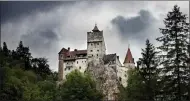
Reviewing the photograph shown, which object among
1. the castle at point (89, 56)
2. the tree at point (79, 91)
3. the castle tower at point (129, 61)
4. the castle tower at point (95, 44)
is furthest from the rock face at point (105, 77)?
the castle tower at point (129, 61)

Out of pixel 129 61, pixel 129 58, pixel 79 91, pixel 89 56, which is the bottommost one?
pixel 79 91

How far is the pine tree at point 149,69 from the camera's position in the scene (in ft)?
121

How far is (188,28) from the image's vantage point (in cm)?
3331

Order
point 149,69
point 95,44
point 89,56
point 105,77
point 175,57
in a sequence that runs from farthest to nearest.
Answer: point 95,44
point 89,56
point 105,77
point 149,69
point 175,57

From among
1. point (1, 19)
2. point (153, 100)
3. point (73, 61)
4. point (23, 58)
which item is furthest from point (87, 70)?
point (153, 100)

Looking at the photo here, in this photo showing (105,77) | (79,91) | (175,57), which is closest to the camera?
(175,57)

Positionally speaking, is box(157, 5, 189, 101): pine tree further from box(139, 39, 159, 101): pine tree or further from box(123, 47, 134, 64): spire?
box(123, 47, 134, 64): spire

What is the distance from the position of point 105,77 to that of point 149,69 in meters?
47.5

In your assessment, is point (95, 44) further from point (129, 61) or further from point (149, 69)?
point (149, 69)

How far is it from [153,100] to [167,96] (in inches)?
98.4

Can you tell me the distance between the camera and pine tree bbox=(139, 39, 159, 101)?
37.0 metres

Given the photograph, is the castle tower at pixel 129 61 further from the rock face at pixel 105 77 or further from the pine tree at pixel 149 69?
the pine tree at pixel 149 69

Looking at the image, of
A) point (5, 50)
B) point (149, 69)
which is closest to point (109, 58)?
point (5, 50)

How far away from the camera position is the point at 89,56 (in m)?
93.7
